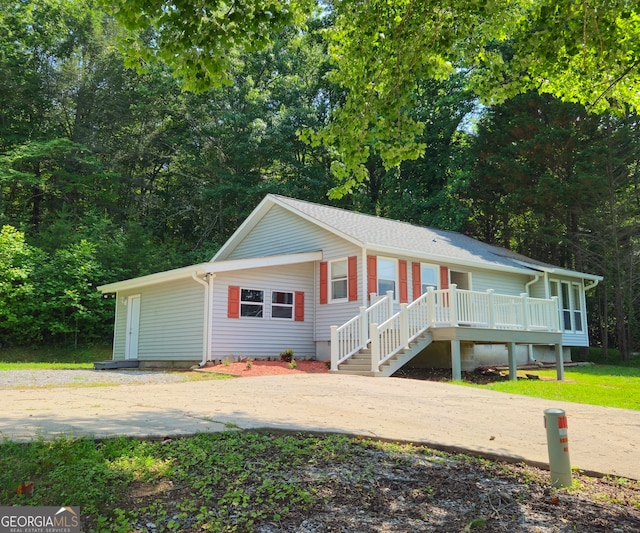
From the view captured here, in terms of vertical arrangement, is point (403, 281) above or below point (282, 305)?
above

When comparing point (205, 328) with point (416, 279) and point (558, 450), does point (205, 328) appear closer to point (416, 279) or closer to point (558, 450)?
point (416, 279)

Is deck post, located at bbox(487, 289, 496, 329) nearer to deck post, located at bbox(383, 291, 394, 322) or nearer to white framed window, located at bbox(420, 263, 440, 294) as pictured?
white framed window, located at bbox(420, 263, 440, 294)

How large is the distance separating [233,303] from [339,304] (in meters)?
3.09

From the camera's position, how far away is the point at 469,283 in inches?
691

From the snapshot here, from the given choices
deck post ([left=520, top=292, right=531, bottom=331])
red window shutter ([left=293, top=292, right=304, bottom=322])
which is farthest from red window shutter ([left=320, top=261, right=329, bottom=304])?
deck post ([left=520, top=292, right=531, bottom=331])

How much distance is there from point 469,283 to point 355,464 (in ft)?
46.1

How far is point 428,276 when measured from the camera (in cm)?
1655

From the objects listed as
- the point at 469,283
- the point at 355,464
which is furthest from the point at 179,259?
the point at 355,464

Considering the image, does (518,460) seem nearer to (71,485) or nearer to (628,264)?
(71,485)

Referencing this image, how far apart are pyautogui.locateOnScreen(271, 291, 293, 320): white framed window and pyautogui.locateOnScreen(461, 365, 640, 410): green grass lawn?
6.05m

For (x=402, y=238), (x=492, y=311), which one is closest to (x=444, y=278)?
(x=402, y=238)

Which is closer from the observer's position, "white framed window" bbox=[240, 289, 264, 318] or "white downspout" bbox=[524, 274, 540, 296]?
"white framed window" bbox=[240, 289, 264, 318]

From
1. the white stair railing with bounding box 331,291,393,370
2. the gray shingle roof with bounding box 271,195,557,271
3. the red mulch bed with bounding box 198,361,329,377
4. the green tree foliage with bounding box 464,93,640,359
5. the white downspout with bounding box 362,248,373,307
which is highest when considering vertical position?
the green tree foliage with bounding box 464,93,640,359

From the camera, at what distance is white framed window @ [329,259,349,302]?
1565cm
